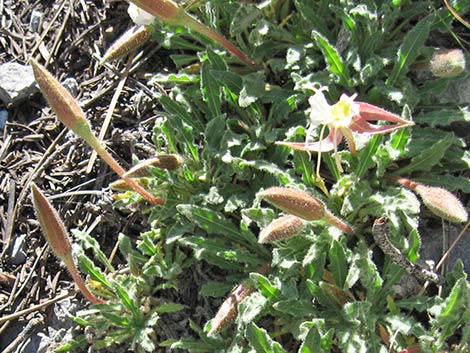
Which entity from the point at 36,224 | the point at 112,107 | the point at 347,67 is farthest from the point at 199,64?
the point at 36,224

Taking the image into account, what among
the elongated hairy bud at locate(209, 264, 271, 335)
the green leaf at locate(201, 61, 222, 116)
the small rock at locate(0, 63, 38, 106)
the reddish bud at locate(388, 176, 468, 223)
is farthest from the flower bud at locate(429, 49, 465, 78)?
the small rock at locate(0, 63, 38, 106)

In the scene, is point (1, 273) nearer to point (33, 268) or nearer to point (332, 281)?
point (33, 268)

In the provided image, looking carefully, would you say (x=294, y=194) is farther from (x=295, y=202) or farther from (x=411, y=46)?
(x=411, y=46)

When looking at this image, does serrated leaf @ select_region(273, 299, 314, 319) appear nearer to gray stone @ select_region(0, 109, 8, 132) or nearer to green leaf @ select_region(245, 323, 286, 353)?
green leaf @ select_region(245, 323, 286, 353)

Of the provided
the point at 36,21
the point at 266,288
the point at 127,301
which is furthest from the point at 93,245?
the point at 36,21

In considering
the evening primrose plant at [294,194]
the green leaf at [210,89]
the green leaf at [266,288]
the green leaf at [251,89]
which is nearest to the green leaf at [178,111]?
the evening primrose plant at [294,194]

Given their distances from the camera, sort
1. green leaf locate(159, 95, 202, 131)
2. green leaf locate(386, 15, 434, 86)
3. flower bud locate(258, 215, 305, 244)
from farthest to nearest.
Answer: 1. green leaf locate(159, 95, 202, 131)
2. green leaf locate(386, 15, 434, 86)
3. flower bud locate(258, 215, 305, 244)

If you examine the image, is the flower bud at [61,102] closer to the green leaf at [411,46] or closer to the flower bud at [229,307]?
the flower bud at [229,307]

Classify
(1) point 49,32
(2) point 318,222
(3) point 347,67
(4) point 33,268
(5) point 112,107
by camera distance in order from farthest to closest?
(1) point 49,32 < (5) point 112,107 < (4) point 33,268 < (3) point 347,67 < (2) point 318,222
